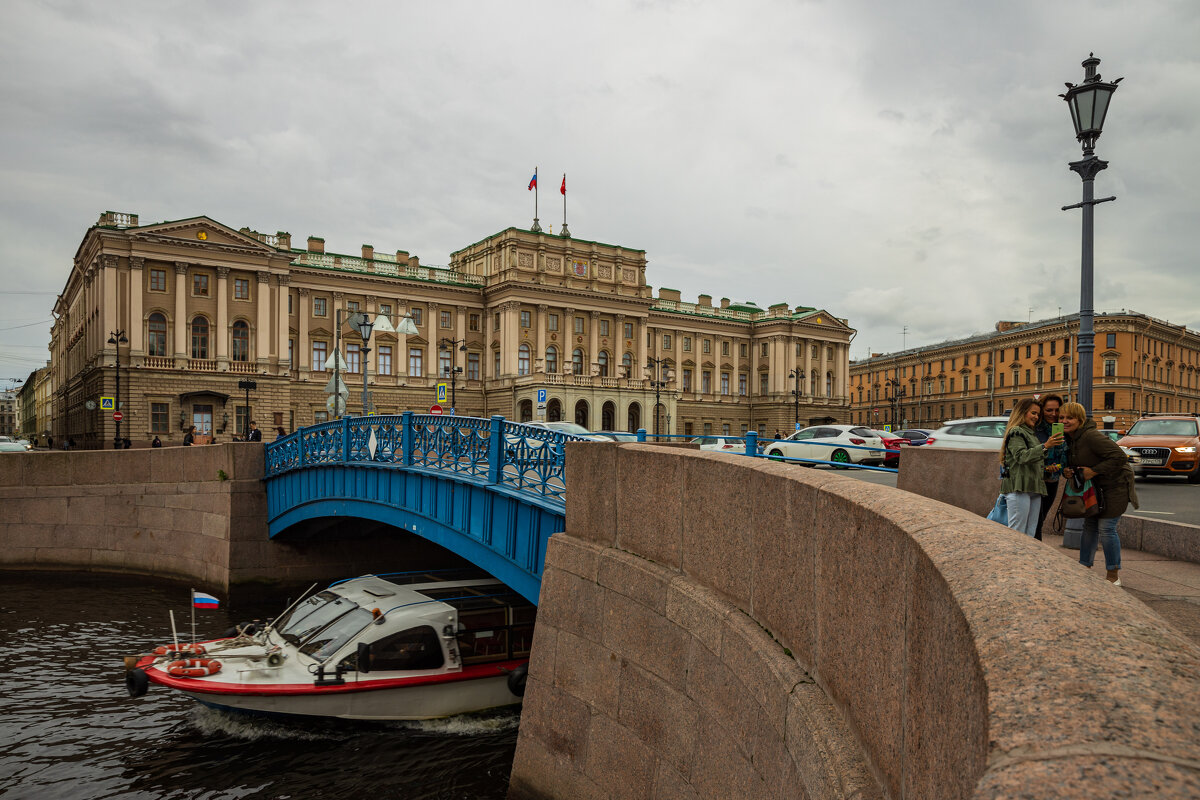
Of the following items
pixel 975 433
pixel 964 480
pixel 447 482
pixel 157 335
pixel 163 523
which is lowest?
pixel 163 523

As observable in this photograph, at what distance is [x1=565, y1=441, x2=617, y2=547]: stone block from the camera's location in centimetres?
767

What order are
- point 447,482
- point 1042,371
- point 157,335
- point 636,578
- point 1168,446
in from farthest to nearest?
point 1042,371
point 157,335
point 1168,446
point 447,482
point 636,578

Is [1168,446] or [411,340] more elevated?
[411,340]

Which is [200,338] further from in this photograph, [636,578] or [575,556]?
[636,578]

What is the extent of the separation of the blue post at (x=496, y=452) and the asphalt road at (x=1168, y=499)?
4858 millimetres

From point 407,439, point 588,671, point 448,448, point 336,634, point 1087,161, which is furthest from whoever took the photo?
point 407,439

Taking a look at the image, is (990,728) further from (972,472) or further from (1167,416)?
(1167,416)

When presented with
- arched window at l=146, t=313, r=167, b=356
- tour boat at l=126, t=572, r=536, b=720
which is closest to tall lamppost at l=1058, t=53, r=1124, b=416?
tour boat at l=126, t=572, r=536, b=720

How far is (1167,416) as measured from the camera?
19703 mm

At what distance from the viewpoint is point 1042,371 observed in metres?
85.9

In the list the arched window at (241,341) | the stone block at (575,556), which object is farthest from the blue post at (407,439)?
the arched window at (241,341)

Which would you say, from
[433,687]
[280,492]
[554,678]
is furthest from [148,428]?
[554,678]

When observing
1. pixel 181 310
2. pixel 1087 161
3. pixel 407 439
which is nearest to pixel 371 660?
pixel 407 439

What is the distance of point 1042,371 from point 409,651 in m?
89.4
